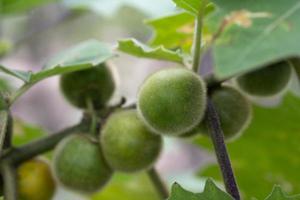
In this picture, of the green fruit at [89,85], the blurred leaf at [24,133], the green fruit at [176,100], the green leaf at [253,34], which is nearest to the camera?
the green leaf at [253,34]

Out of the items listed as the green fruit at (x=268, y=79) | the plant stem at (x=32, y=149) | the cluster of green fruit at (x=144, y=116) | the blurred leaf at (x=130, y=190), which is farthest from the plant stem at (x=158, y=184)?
the blurred leaf at (x=130, y=190)

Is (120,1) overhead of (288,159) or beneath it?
overhead

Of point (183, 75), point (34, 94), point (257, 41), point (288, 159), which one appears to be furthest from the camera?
point (34, 94)

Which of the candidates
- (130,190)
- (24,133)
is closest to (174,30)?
(24,133)

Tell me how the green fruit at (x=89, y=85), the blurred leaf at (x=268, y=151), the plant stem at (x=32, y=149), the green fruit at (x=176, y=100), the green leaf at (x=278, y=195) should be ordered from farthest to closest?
the blurred leaf at (x=268, y=151) → the green fruit at (x=89, y=85) → the plant stem at (x=32, y=149) → the green fruit at (x=176, y=100) → the green leaf at (x=278, y=195)

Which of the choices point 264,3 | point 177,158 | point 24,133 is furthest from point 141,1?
point 177,158

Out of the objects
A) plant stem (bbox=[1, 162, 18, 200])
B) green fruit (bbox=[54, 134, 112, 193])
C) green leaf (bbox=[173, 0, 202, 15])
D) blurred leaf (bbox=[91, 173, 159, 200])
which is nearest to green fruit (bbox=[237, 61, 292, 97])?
green leaf (bbox=[173, 0, 202, 15])

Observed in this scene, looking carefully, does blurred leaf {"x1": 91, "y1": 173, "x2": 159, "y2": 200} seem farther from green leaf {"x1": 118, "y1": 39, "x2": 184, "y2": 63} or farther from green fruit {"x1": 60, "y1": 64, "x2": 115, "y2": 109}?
green leaf {"x1": 118, "y1": 39, "x2": 184, "y2": 63}

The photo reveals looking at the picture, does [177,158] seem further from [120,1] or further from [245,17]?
[245,17]

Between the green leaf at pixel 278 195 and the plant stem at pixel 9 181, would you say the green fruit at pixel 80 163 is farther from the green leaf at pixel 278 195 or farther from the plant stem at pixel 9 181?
→ the green leaf at pixel 278 195
